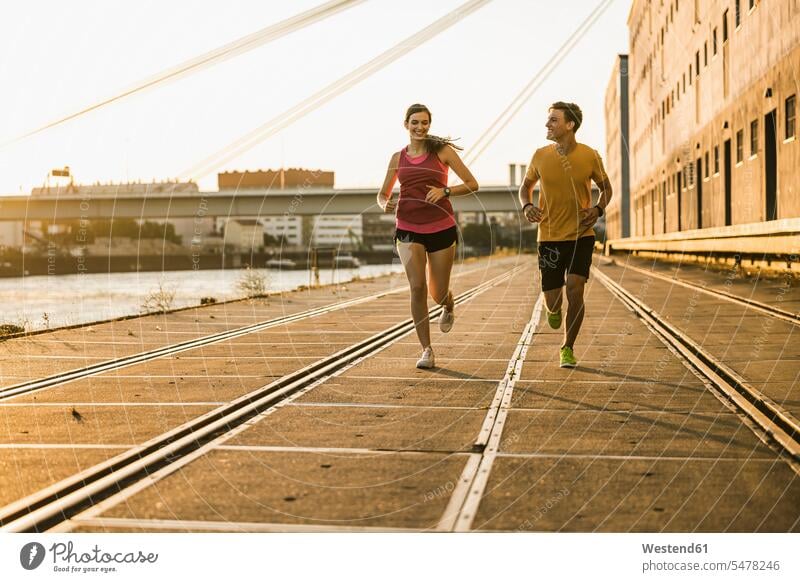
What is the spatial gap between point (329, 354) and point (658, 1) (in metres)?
40.3

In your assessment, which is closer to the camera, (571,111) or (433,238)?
(571,111)

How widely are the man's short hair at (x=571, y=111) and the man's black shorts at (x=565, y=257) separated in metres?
0.99

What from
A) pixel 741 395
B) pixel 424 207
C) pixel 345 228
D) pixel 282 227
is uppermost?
pixel 282 227

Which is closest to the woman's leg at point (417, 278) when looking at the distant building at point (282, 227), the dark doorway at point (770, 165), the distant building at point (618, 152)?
the dark doorway at point (770, 165)

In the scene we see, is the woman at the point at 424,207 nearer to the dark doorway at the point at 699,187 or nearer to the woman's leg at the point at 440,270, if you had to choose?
the woman's leg at the point at 440,270

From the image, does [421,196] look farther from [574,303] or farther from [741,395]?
[741,395]

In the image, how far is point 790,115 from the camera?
2894 cm

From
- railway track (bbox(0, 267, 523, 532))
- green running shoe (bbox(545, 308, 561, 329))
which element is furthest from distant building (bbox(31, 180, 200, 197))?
green running shoe (bbox(545, 308, 561, 329))

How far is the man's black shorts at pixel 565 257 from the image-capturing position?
9.41 meters

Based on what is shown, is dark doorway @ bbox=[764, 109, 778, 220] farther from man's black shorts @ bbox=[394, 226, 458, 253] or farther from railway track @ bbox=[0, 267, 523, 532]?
railway track @ bbox=[0, 267, 523, 532]

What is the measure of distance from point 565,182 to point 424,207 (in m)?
1.19

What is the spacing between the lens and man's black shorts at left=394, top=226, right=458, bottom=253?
30.7 feet

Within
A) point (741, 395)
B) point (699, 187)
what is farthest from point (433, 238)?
point (699, 187)
